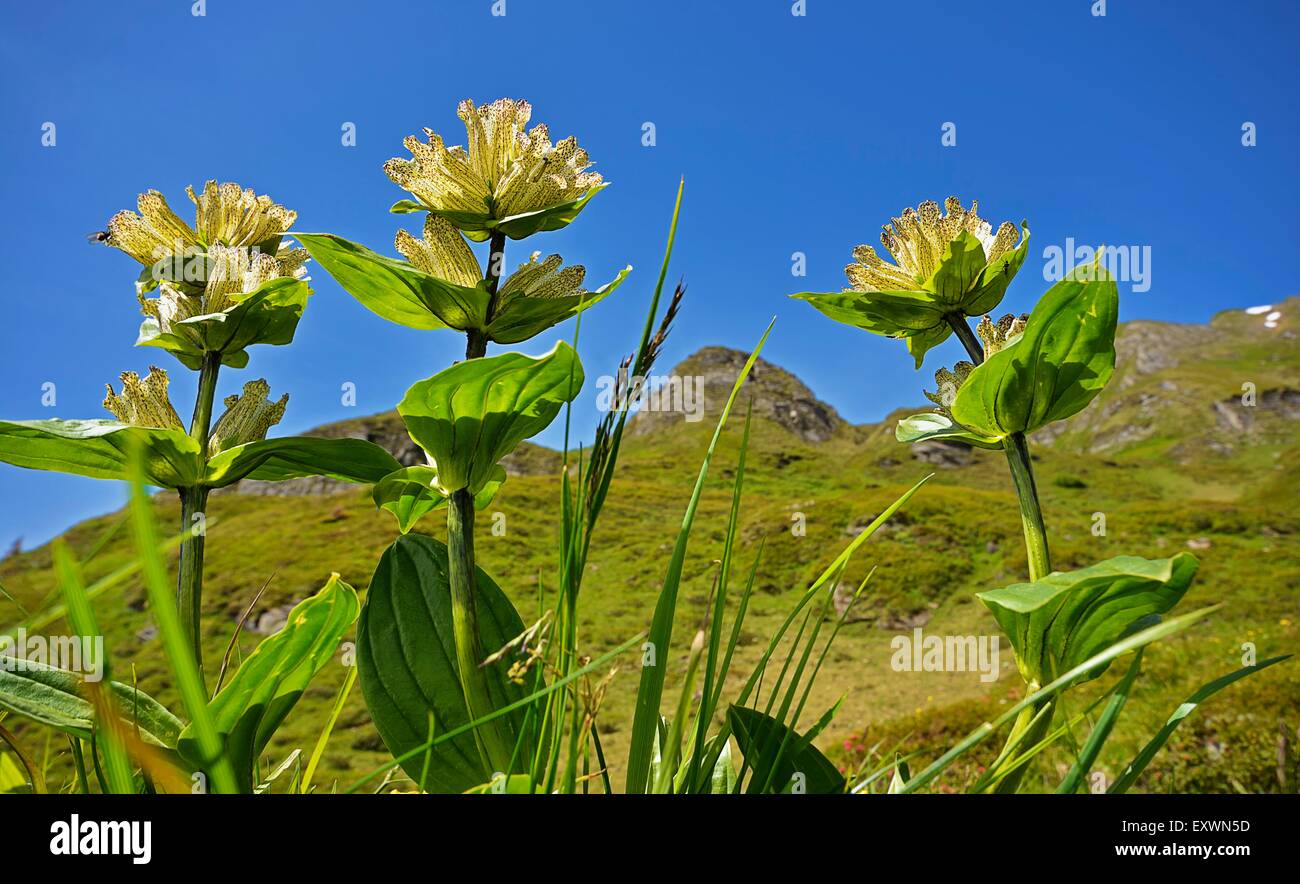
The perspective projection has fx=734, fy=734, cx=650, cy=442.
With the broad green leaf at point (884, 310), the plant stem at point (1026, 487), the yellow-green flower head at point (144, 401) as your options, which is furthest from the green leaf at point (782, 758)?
the yellow-green flower head at point (144, 401)

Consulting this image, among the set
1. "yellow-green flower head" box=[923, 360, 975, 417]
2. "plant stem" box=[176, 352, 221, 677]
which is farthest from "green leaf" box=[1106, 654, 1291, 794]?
"plant stem" box=[176, 352, 221, 677]

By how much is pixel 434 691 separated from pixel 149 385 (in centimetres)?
70

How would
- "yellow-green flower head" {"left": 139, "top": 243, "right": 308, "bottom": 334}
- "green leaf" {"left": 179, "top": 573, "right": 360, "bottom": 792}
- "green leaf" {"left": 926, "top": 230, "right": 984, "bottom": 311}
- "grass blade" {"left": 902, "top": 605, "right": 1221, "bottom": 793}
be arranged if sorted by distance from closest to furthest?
"grass blade" {"left": 902, "top": 605, "right": 1221, "bottom": 793}
"green leaf" {"left": 179, "top": 573, "right": 360, "bottom": 792}
"yellow-green flower head" {"left": 139, "top": 243, "right": 308, "bottom": 334}
"green leaf" {"left": 926, "top": 230, "right": 984, "bottom": 311}

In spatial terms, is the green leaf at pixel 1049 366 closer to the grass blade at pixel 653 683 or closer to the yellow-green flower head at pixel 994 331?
the yellow-green flower head at pixel 994 331

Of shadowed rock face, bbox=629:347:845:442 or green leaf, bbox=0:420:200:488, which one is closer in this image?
green leaf, bbox=0:420:200:488

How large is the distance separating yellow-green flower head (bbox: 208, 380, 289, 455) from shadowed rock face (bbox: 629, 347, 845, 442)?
3099 inches

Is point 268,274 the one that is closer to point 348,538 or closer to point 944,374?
point 944,374

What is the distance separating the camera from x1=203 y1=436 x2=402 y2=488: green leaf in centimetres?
113

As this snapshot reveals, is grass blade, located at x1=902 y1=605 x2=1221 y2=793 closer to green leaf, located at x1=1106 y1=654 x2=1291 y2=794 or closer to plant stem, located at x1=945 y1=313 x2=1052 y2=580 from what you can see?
green leaf, located at x1=1106 y1=654 x2=1291 y2=794

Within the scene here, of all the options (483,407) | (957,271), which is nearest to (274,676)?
(483,407)

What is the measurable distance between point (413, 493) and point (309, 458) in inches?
6.8

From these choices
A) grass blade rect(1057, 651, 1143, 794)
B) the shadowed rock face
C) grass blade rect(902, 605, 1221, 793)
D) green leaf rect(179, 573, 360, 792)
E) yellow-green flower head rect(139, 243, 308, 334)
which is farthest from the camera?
the shadowed rock face
